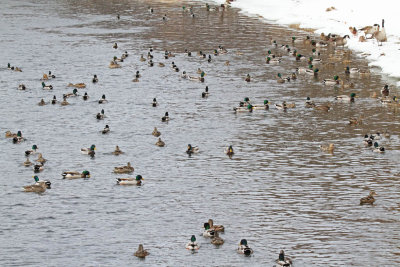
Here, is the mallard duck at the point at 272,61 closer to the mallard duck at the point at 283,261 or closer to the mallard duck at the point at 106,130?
the mallard duck at the point at 106,130

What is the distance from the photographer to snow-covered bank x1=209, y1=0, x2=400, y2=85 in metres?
69.4

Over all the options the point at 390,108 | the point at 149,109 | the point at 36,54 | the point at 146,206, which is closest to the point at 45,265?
the point at 146,206

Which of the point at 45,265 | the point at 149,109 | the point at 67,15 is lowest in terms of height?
the point at 45,265

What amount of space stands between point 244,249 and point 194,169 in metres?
11.4

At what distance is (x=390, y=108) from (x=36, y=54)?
35.2m

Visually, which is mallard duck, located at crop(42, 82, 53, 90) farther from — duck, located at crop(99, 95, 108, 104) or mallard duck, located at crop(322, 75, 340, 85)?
mallard duck, located at crop(322, 75, 340, 85)

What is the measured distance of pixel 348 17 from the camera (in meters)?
88.3

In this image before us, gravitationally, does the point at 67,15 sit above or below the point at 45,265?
above

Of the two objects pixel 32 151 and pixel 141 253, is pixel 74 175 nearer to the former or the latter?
pixel 32 151

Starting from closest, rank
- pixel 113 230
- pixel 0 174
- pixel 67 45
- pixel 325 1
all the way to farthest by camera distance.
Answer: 1. pixel 113 230
2. pixel 0 174
3. pixel 67 45
4. pixel 325 1

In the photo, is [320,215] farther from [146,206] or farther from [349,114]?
[349,114]

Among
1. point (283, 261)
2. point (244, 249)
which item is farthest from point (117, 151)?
point (283, 261)

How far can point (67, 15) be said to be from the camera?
100562 mm

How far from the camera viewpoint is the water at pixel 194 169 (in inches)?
1243
